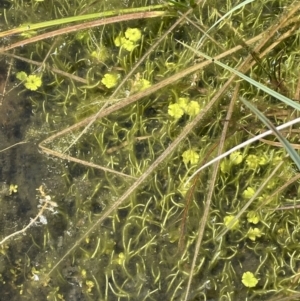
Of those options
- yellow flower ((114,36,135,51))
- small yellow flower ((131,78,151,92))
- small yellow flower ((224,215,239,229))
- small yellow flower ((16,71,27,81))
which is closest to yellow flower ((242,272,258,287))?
small yellow flower ((224,215,239,229))

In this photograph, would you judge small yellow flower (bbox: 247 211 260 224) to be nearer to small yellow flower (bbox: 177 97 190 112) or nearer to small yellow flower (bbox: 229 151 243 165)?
small yellow flower (bbox: 229 151 243 165)

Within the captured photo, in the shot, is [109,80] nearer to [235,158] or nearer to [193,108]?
[193,108]

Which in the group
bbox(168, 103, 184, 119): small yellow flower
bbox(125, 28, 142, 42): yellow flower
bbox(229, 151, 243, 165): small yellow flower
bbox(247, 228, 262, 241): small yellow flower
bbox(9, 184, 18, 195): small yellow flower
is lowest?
bbox(247, 228, 262, 241): small yellow flower

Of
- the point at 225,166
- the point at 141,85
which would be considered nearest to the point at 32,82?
the point at 141,85

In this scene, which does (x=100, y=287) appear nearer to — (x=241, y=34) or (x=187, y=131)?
(x=187, y=131)

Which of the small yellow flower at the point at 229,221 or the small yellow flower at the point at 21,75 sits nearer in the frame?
the small yellow flower at the point at 229,221

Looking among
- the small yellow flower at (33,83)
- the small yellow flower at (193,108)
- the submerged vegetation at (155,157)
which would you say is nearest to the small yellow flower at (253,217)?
the submerged vegetation at (155,157)

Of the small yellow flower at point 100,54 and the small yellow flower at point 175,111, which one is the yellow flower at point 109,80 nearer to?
the small yellow flower at point 100,54
